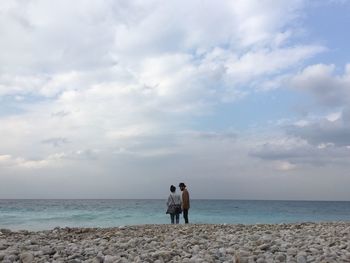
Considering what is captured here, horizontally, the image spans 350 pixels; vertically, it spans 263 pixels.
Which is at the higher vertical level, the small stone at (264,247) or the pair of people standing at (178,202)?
the pair of people standing at (178,202)

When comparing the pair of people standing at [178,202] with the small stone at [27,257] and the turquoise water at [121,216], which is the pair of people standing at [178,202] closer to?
the small stone at [27,257]

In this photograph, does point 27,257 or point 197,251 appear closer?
point 27,257

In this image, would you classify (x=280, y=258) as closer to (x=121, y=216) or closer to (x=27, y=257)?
(x=27, y=257)

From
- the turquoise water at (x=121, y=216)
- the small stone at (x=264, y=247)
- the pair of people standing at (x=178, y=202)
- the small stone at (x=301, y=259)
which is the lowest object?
the turquoise water at (x=121, y=216)

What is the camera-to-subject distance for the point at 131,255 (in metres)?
8.04

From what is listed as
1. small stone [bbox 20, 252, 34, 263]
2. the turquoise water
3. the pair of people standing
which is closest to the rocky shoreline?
small stone [bbox 20, 252, 34, 263]

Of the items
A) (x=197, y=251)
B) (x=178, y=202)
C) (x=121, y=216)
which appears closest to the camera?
(x=197, y=251)

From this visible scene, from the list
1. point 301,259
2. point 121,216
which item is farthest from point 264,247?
Answer: point 121,216

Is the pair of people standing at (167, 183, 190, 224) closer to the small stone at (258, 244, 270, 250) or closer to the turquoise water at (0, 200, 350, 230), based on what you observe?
the small stone at (258, 244, 270, 250)

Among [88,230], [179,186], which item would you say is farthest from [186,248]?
[179,186]

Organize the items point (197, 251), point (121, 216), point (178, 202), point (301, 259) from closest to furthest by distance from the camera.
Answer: point (301, 259)
point (197, 251)
point (178, 202)
point (121, 216)

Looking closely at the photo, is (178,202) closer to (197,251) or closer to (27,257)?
(197,251)

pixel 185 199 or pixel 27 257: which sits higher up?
pixel 185 199

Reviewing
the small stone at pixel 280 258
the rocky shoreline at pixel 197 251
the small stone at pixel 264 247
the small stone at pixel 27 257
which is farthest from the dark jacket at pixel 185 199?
the small stone at pixel 27 257
